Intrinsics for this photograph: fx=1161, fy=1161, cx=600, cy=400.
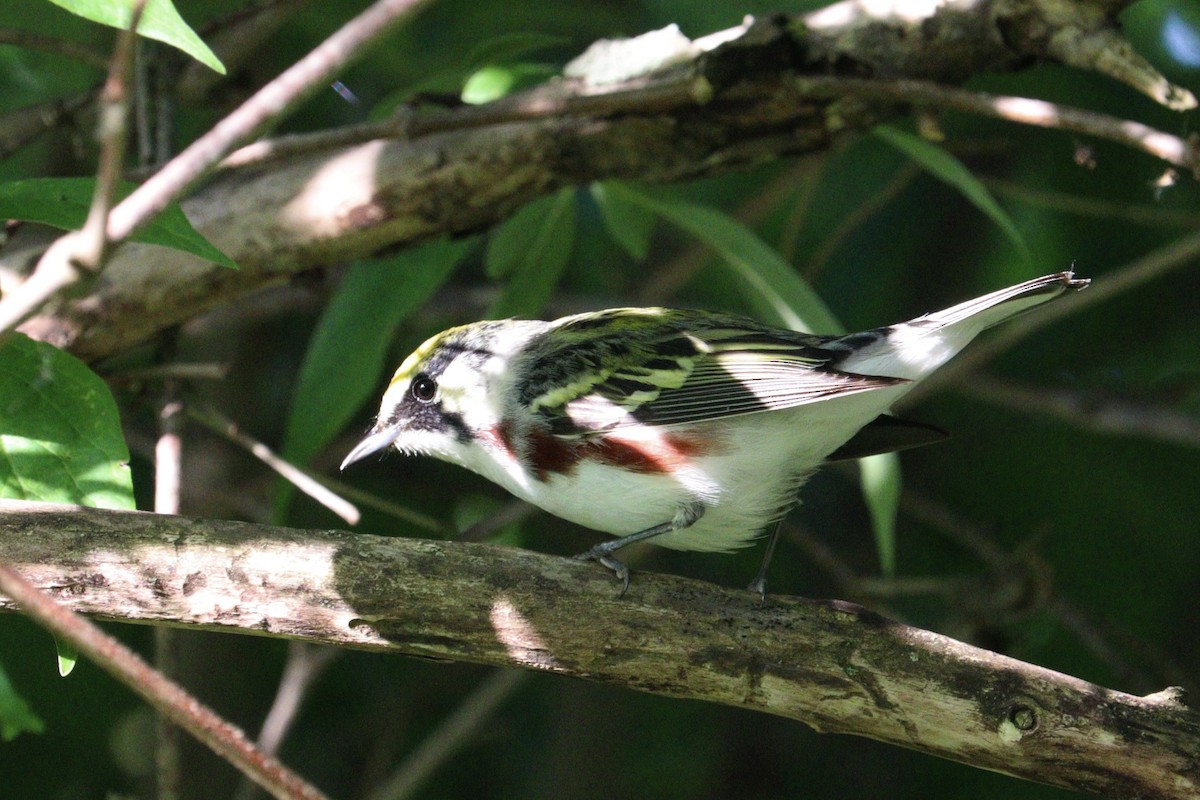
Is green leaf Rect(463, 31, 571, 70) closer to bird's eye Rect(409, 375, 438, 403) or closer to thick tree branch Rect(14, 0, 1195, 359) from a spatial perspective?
thick tree branch Rect(14, 0, 1195, 359)

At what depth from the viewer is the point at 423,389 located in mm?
3527

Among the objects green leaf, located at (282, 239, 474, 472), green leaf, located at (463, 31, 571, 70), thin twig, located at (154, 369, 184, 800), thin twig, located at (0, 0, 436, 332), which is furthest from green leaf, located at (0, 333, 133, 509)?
green leaf, located at (463, 31, 571, 70)

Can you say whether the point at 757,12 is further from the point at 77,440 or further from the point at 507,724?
the point at 507,724

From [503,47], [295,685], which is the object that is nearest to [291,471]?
[295,685]

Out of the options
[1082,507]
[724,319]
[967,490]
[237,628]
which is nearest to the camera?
[237,628]

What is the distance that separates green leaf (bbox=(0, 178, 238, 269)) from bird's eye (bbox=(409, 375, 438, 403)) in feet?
4.26

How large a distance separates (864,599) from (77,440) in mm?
3075

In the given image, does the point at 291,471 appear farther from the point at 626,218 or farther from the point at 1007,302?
the point at 1007,302

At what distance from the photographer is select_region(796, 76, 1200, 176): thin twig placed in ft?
9.14

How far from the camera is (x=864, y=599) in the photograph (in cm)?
454

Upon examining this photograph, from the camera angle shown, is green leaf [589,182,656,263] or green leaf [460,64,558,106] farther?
green leaf [589,182,656,263]

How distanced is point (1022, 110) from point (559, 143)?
4.42 ft

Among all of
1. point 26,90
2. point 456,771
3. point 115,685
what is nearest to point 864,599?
point 456,771

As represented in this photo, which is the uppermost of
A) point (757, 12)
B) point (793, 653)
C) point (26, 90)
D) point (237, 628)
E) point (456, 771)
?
point (757, 12)
